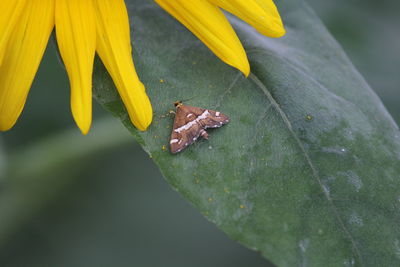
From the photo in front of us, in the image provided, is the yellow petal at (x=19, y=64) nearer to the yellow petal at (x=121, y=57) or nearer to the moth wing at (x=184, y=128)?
the yellow petal at (x=121, y=57)

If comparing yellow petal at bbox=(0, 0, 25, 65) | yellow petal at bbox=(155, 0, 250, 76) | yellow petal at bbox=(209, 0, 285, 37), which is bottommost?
yellow petal at bbox=(0, 0, 25, 65)

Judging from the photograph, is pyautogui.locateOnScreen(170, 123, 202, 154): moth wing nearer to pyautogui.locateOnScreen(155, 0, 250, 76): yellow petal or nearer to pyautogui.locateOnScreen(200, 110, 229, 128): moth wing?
pyautogui.locateOnScreen(200, 110, 229, 128): moth wing

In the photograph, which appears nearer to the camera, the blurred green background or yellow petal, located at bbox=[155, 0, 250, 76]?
yellow petal, located at bbox=[155, 0, 250, 76]

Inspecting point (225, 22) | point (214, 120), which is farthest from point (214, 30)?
point (214, 120)

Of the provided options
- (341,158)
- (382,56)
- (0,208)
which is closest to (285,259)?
(341,158)

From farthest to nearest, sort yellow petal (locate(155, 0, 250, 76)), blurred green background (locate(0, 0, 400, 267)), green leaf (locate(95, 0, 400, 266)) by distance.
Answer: blurred green background (locate(0, 0, 400, 267)) → yellow petal (locate(155, 0, 250, 76)) → green leaf (locate(95, 0, 400, 266))

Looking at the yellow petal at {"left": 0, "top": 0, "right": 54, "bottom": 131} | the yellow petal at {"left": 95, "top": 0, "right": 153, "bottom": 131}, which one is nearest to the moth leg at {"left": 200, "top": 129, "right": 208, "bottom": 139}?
the yellow petal at {"left": 95, "top": 0, "right": 153, "bottom": 131}

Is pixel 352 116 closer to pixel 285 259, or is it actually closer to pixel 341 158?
pixel 341 158
